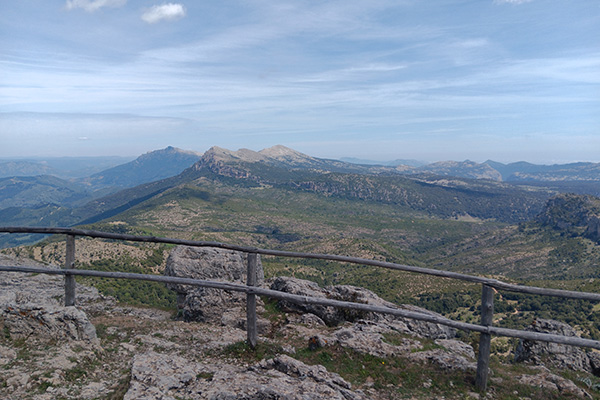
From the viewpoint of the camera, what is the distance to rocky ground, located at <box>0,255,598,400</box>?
19.1 ft

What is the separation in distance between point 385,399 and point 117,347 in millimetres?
6155

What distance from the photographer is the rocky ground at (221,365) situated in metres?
5.84

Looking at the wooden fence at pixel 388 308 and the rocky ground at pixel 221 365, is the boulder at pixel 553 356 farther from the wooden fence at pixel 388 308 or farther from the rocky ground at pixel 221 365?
the wooden fence at pixel 388 308

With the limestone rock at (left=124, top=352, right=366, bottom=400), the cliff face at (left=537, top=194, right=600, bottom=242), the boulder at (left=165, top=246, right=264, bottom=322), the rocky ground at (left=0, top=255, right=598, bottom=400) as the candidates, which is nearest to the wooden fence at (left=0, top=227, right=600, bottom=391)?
the rocky ground at (left=0, top=255, right=598, bottom=400)

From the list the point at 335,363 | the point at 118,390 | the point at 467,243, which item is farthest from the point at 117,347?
the point at 467,243

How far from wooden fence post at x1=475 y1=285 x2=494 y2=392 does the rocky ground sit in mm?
244

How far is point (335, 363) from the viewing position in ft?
25.2

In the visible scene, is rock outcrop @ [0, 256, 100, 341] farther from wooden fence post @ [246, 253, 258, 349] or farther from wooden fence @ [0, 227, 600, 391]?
wooden fence post @ [246, 253, 258, 349]

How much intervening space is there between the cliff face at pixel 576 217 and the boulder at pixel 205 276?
19561 cm

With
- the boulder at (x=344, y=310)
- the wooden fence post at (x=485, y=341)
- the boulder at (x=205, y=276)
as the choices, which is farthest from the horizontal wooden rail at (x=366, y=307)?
the boulder at (x=344, y=310)

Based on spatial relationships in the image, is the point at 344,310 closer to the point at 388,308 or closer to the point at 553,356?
the point at 388,308

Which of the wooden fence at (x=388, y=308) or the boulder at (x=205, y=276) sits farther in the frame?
the boulder at (x=205, y=276)

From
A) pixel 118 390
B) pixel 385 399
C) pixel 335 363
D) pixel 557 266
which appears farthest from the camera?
pixel 557 266

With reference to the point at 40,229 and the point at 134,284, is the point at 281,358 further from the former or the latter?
the point at 134,284
